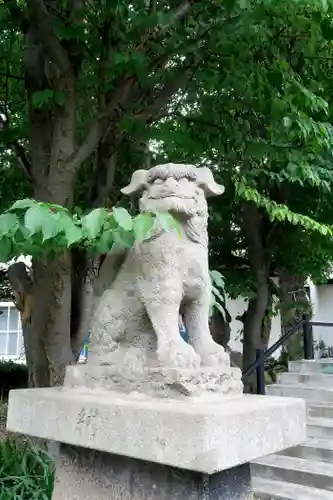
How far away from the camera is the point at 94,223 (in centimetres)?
203

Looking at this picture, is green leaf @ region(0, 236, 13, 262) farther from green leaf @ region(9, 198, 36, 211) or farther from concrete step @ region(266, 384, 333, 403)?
concrete step @ region(266, 384, 333, 403)

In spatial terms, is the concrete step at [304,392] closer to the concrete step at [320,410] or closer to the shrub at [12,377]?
the concrete step at [320,410]

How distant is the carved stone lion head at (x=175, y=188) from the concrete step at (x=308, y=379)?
4558 millimetres

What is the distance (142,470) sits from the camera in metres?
2.29

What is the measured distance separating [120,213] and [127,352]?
0.83m

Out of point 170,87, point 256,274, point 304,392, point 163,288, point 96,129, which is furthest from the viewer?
point 256,274

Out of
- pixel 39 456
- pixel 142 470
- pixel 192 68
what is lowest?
pixel 39 456

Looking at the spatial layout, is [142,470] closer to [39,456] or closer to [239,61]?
[39,456]

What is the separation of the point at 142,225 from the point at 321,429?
4420 mm

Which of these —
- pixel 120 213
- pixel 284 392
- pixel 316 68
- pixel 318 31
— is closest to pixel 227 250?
pixel 284 392

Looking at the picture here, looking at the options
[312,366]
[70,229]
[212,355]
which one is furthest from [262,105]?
[312,366]

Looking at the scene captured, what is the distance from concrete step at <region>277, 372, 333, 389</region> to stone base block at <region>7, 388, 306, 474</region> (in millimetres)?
4391

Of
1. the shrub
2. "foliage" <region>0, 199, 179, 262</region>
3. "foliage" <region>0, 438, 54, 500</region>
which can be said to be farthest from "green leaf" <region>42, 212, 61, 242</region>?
the shrub

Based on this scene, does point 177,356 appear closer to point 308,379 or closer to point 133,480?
point 133,480
